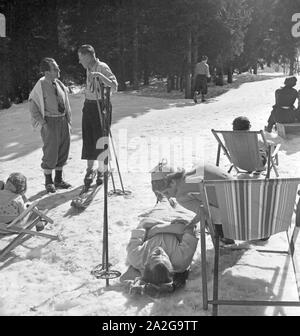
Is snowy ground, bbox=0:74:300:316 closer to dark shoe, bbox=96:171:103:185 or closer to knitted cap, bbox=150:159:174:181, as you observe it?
dark shoe, bbox=96:171:103:185

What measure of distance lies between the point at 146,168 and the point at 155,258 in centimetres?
395

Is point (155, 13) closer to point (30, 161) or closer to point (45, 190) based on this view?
point (30, 161)

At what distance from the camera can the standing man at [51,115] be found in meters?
5.92

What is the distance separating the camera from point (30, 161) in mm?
8172

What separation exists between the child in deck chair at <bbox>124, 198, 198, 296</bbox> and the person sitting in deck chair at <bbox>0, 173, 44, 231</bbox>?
143 centimetres

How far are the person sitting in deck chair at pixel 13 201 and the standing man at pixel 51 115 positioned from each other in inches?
49.9

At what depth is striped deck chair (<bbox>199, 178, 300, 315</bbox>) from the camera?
10.4ft

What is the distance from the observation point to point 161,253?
3.56 metres

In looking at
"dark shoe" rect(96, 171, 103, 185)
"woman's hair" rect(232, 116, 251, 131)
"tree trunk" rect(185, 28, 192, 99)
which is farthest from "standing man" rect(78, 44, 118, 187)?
"tree trunk" rect(185, 28, 192, 99)

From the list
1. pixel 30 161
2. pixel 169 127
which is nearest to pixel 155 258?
pixel 30 161

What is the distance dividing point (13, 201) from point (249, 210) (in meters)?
2.55

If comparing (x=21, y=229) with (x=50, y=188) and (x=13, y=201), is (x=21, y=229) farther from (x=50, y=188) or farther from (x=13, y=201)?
(x=50, y=188)

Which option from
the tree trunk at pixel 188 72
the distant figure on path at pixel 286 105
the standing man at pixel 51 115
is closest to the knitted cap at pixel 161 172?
the standing man at pixel 51 115

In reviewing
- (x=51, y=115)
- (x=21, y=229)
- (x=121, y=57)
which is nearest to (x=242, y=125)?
(x=51, y=115)
